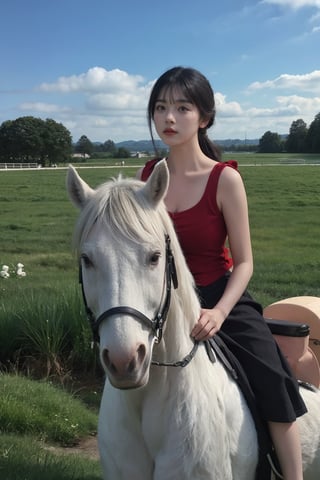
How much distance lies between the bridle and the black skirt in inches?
18.7

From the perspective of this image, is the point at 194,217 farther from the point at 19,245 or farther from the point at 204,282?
the point at 19,245

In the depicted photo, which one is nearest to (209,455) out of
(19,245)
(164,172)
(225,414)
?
(225,414)

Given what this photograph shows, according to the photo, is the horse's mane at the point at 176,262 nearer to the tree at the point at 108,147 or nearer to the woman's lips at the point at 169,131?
the woman's lips at the point at 169,131

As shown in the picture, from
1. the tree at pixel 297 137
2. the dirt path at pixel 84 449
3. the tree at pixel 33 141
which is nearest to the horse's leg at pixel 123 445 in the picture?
the dirt path at pixel 84 449

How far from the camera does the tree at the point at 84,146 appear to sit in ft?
371

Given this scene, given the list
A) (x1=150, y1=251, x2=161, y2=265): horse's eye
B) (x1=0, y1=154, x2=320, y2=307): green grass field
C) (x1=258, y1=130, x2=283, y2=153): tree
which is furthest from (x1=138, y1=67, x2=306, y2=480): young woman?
(x1=258, y1=130, x2=283, y2=153): tree

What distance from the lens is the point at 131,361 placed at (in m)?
1.90

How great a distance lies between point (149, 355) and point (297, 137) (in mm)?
118391

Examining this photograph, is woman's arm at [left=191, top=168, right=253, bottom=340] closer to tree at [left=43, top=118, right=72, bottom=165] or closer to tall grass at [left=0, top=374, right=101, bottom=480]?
tall grass at [left=0, top=374, right=101, bottom=480]

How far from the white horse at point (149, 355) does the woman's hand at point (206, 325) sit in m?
0.04

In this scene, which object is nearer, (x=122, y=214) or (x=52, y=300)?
(x=122, y=214)

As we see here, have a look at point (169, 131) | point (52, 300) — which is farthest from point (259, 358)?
point (52, 300)

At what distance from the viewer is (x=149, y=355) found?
2027mm

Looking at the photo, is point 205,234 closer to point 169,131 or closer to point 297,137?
point 169,131
